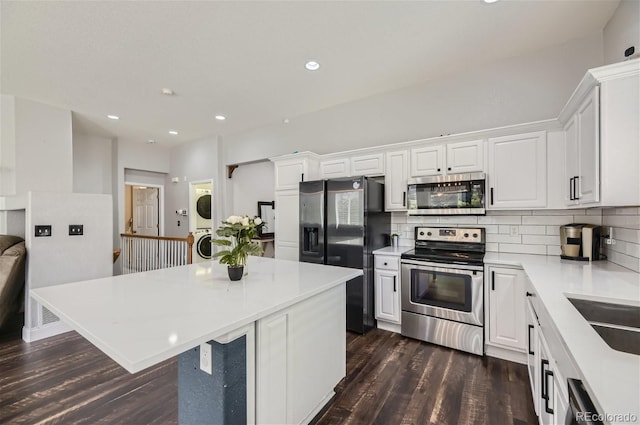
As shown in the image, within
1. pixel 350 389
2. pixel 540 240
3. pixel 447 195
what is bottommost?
pixel 350 389

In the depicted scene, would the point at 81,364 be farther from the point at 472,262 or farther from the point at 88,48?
the point at 472,262

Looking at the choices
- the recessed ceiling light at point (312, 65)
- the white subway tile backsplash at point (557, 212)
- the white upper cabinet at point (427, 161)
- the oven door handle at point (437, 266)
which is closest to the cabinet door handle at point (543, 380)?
the oven door handle at point (437, 266)

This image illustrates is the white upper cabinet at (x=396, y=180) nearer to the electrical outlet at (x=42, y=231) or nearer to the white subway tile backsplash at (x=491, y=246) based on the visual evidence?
the white subway tile backsplash at (x=491, y=246)

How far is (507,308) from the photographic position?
2566mm

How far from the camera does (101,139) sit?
238 inches

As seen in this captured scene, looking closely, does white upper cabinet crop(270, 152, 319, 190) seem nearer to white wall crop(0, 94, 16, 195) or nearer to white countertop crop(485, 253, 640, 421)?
white countertop crop(485, 253, 640, 421)

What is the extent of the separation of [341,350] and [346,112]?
3413mm

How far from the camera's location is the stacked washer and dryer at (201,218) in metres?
6.50

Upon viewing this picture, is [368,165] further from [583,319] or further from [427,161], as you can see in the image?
[583,319]

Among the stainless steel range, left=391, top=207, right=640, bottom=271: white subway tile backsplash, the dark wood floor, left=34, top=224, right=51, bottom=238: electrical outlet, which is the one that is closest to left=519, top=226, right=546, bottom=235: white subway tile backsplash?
left=391, top=207, right=640, bottom=271: white subway tile backsplash

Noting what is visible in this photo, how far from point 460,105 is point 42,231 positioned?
16.9 feet

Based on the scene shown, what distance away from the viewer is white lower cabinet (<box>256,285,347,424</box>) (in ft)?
4.70

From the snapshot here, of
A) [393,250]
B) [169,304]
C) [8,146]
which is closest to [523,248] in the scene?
[393,250]

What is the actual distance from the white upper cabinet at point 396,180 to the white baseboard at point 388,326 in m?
1.37
